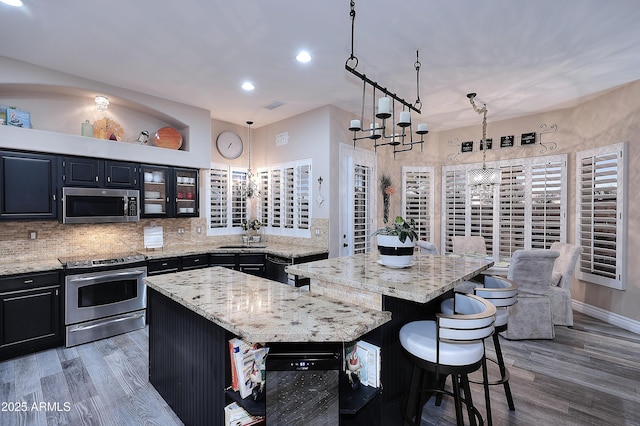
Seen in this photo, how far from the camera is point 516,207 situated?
5.34m

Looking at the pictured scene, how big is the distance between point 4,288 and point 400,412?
12.9 ft

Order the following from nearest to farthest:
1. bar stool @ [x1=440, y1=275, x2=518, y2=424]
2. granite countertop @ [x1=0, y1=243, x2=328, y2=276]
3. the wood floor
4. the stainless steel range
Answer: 1. bar stool @ [x1=440, y1=275, x2=518, y2=424]
2. the wood floor
3. granite countertop @ [x1=0, y1=243, x2=328, y2=276]
4. the stainless steel range

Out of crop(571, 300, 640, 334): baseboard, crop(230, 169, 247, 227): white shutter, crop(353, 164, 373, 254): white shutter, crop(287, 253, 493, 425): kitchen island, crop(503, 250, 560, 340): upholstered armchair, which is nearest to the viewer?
crop(287, 253, 493, 425): kitchen island

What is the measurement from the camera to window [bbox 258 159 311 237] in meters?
5.03

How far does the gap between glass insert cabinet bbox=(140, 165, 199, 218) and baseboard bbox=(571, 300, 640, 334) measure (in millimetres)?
6095

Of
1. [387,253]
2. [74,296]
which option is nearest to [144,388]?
[74,296]

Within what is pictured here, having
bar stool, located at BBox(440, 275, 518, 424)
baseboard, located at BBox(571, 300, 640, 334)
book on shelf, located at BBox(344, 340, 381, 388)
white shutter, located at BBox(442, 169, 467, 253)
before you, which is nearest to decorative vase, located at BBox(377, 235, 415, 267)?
bar stool, located at BBox(440, 275, 518, 424)

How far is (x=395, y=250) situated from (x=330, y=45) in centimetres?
209

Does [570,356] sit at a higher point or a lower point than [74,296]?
lower

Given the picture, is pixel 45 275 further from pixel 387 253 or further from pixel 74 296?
pixel 387 253

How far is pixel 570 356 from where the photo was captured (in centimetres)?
331

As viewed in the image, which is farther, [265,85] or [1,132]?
[265,85]

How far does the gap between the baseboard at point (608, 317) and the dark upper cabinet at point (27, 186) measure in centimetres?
726

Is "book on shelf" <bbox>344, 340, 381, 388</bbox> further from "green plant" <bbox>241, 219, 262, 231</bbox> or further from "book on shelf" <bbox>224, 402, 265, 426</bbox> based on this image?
"green plant" <bbox>241, 219, 262, 231</bbox>
